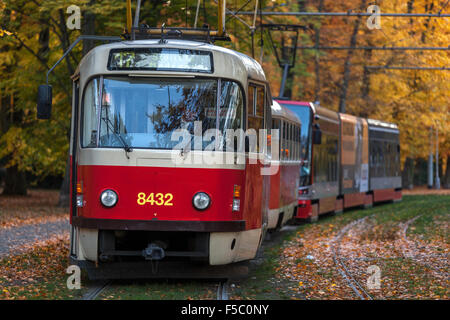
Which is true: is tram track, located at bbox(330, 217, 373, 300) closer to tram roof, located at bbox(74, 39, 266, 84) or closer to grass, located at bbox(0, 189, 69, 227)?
tram roof, located at bbox(74, 39, 266, 84)

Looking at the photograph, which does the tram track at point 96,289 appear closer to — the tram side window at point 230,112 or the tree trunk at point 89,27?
the tram side window at point 230,112

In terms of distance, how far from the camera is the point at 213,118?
1099cm

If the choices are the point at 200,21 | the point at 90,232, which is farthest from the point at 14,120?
the point at 90,232

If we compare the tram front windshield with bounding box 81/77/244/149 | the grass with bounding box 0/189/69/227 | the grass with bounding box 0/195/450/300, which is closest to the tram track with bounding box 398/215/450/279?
the grass with bounding box 0/195/450/300

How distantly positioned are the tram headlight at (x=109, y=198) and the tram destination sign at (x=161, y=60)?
157 centimetres

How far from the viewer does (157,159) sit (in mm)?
10742

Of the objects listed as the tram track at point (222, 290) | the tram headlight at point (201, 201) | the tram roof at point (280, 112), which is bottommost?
the tram track at point (222, 290)

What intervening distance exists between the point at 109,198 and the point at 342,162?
19806mm

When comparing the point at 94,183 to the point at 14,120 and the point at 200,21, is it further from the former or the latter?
the point at 14,120

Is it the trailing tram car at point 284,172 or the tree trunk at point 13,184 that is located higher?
the trailing tram car at point 284,172

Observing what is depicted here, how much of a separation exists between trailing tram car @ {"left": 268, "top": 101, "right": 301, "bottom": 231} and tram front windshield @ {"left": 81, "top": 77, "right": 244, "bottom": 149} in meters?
5.31

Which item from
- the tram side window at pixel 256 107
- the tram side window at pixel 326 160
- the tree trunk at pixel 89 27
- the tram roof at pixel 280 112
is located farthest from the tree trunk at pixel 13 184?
the tram side window at pixel 256 107

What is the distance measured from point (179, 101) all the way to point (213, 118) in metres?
0.48

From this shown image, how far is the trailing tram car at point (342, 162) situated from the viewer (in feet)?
81.7
